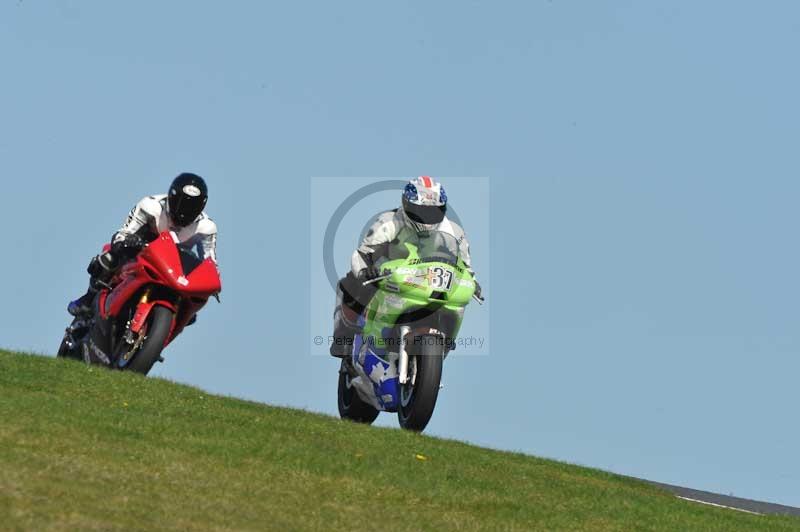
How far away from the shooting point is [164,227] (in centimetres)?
1568

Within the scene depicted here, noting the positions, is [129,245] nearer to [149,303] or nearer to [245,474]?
[149,303]

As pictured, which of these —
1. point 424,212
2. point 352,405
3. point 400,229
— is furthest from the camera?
point 352,405

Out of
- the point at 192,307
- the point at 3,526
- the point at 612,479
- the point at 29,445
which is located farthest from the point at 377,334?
the point at 3,526

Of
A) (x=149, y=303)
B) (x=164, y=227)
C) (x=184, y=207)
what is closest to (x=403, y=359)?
(x=149, y=303)

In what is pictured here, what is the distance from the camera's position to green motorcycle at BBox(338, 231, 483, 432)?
14.2 meters

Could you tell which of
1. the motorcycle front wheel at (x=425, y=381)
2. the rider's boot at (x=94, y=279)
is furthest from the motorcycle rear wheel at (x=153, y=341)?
the motorcycle front wheel at (x=425, y=381)

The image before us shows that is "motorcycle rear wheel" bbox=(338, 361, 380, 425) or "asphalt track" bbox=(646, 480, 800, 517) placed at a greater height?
"motorcycle rear wheel" bbox=(338, 361, 380, 425)

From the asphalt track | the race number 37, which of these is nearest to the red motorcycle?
the race number 37

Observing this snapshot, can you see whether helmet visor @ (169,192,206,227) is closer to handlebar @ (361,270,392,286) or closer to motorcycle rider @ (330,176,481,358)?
motorcycle rider @ (330,176,481,358)

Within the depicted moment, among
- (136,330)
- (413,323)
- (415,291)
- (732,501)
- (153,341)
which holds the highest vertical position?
(415,291)

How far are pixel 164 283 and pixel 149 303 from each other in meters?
0.28

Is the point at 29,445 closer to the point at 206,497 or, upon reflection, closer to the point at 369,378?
the point at 206,497

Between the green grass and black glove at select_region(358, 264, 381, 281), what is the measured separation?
206 centimetres

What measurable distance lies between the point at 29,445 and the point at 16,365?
3.91 m
